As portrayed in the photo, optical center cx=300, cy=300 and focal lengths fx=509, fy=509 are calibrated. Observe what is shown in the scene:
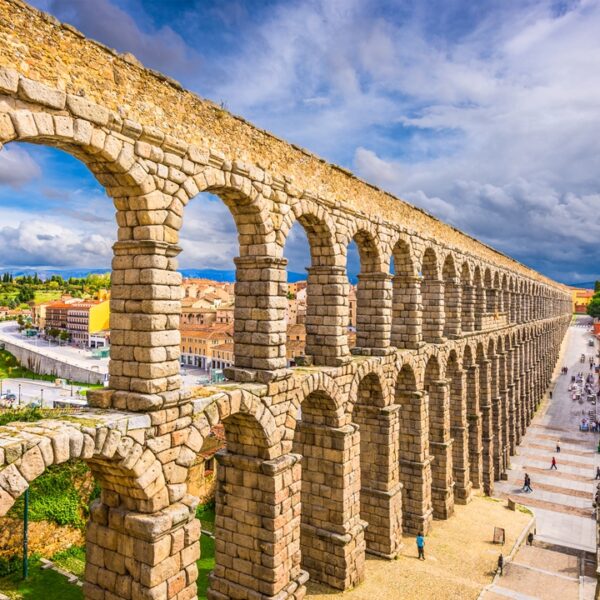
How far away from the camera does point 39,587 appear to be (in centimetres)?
1762

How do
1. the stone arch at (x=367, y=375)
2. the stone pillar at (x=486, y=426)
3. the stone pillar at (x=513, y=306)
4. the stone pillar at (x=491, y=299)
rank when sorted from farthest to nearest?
1. the stone pillar at (x=513, y=306)
2. the stone pillar at (x=491, y=299)
3. the stone pillar at (x=486, y=426)
4. the stone arch at (x=367, y=375)

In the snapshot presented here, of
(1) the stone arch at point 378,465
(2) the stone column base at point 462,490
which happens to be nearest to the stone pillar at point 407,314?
(1) the stone arch at point 378,465

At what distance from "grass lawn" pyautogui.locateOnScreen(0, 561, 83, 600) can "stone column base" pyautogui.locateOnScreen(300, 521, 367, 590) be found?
27.1ft

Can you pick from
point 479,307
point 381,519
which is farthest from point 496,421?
point 381,519

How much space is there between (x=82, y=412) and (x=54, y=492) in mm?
14611

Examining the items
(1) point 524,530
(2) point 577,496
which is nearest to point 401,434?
(1) point 524,530

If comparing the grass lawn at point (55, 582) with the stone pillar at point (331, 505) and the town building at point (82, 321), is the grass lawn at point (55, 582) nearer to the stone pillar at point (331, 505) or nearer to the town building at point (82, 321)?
the stone pillar at point (331, 505)

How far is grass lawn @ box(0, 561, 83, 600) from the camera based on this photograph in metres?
17.2

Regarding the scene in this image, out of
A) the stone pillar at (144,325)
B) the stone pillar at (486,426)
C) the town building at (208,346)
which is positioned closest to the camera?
the stone pillar at (144,325)

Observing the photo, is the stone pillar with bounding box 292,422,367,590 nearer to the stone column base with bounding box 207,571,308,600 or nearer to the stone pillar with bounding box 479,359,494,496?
the stone column base with bounding box 207,571,308,600

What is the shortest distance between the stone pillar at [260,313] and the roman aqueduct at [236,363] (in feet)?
0.14

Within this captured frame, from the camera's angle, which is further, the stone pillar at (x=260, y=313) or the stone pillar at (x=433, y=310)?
the stone pillar at (x=433, y=310)

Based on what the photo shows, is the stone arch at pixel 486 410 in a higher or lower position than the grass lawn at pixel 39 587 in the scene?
higher

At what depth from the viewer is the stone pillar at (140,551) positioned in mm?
8383
